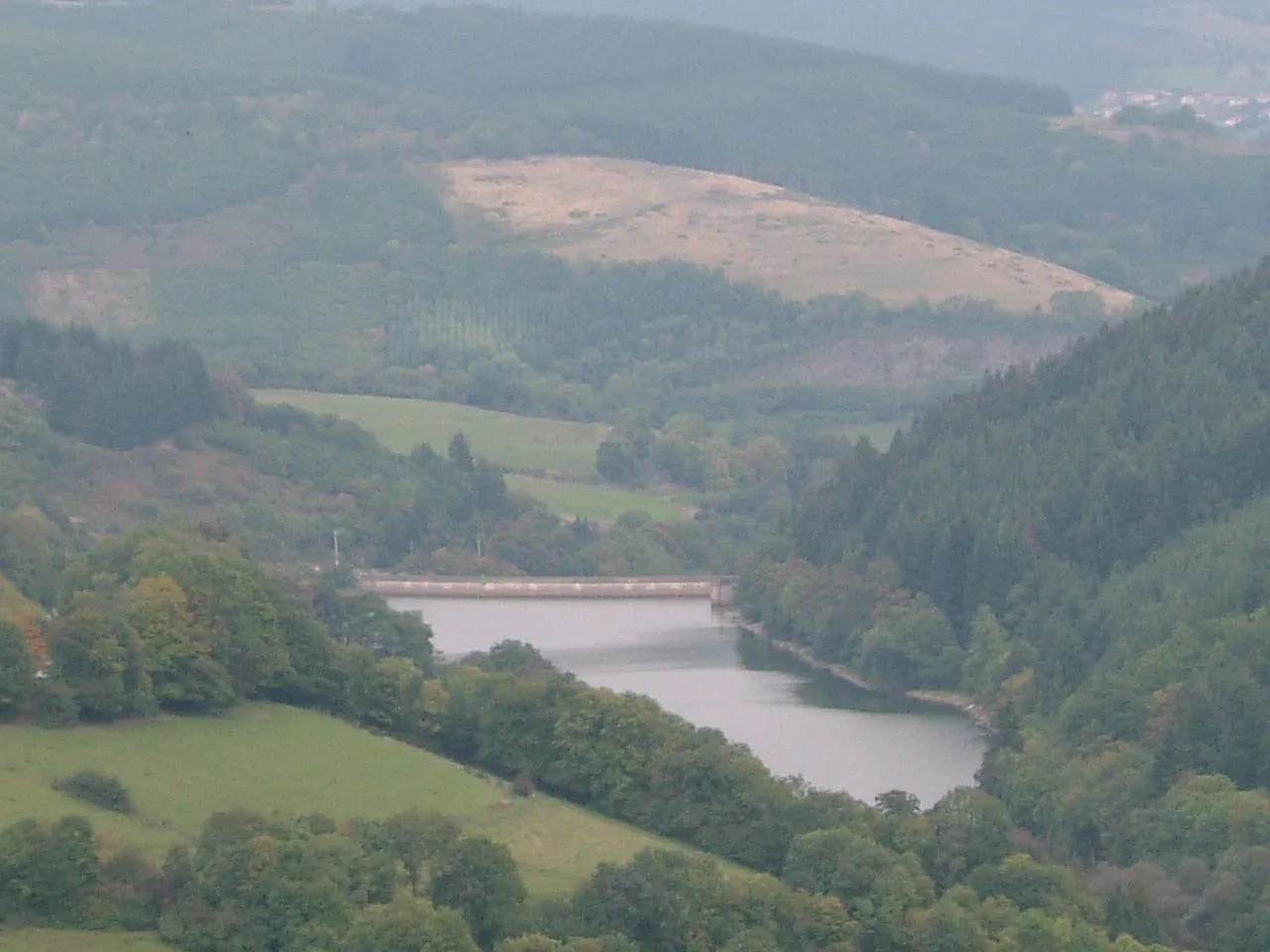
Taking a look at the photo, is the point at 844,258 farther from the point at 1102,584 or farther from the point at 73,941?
the point at 73,941

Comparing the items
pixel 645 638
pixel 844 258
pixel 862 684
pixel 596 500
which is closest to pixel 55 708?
pixel 862 684

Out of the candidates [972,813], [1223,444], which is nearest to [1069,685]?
[1223,444]

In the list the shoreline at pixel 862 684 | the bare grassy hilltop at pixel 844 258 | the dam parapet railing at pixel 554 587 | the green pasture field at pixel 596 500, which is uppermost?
the bare grassy hilltop at pixel 844 258

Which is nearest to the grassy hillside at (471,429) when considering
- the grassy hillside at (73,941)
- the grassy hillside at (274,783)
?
the grassy hillside at (274,783)

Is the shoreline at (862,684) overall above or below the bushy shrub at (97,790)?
below

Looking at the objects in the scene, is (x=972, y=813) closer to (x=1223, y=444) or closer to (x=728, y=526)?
(x=1223, y=444)

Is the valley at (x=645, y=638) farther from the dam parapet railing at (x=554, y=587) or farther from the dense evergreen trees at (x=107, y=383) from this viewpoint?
the dam parapet railing at (x=554, y=587)
